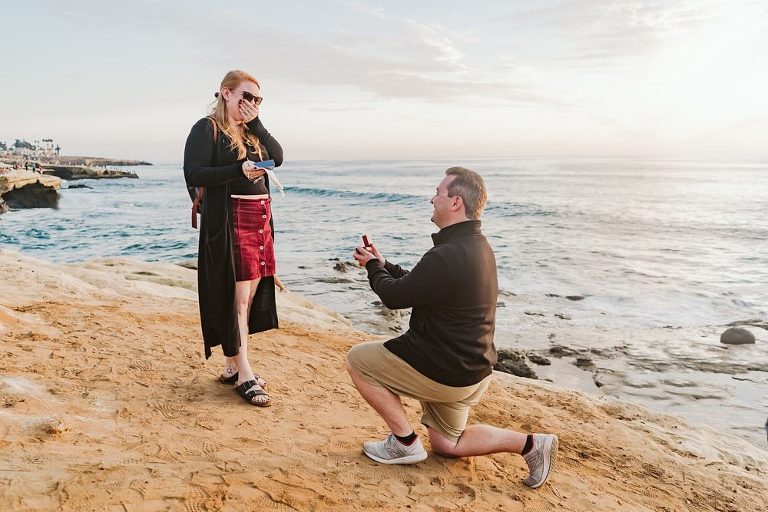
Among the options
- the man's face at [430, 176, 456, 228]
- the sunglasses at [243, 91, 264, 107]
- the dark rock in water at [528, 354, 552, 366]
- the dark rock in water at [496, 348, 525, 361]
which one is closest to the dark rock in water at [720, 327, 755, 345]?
the dark rock in water at [528, 354, 552, 366]

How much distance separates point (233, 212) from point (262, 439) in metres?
1.61

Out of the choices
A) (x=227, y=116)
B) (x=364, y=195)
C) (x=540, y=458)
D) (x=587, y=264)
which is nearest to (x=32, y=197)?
(x=364, y=195)

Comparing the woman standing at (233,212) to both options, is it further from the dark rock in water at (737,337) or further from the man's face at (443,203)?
the dark rock in water at (737,337)

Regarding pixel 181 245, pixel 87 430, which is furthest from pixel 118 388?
pixel 181 245

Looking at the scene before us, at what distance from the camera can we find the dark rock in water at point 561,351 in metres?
8.73

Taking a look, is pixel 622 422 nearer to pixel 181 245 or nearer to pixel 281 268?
pixel 281 268

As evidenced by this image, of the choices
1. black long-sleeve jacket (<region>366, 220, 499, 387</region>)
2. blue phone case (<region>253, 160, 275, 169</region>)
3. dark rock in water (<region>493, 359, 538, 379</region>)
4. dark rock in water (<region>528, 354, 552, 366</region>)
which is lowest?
dark rock in water (<region>528, 354, 552, 366</region>)

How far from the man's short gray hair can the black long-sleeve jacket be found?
0.07 metres

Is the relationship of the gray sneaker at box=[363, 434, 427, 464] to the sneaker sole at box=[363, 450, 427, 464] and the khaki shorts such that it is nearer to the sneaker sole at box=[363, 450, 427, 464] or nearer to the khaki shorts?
the sneaker sole at box=[363, 450, 427, 464]

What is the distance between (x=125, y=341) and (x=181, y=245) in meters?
15.8

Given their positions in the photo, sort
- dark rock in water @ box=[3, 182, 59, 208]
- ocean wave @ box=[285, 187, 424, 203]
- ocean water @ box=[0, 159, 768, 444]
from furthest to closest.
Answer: ocean wave @ box=[285, 187, 424, 203]
dark rock in water @ box=[3, 182, 59, 208]
ocean water @ box=[0, 159, 768, 444]

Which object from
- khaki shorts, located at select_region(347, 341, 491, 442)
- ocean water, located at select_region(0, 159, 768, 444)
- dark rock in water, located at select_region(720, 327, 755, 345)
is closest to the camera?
khaki shorts, located at select_region(347, 341, 491, 442)

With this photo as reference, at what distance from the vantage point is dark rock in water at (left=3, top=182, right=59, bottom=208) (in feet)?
114

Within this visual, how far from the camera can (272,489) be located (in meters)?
3.02
